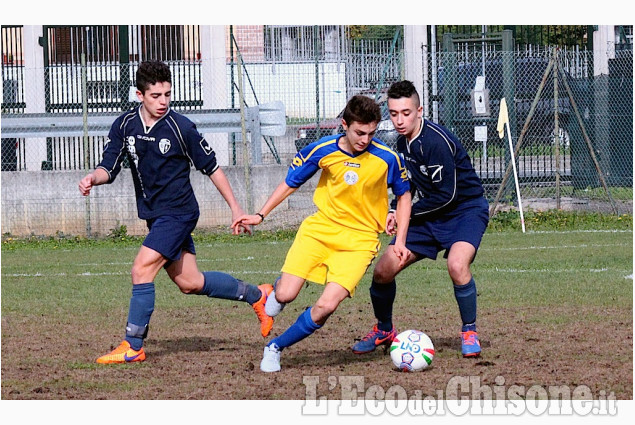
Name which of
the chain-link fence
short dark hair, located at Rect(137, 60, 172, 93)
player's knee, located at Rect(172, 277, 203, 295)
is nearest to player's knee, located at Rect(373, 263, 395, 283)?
player's knee, located at Rect(172, 277, 203, 295)

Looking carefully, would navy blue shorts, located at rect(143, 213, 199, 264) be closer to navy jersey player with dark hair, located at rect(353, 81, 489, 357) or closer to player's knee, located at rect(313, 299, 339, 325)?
player's knee, located at rect(313, 299, 339, 325)

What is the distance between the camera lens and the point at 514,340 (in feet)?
24.0

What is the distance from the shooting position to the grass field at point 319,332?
6.00 meters

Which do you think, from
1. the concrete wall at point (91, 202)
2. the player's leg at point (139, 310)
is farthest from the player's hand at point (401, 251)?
the concrete wall at point (91, 202)

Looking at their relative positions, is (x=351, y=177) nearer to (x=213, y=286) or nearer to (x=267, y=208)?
(x=267, y=208)

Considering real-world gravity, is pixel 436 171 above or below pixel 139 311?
above

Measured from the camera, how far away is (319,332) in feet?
26.0

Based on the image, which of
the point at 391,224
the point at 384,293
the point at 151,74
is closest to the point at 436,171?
the point at 391,224

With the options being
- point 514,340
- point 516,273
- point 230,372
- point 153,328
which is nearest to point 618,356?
point 514,340

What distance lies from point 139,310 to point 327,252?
1296 mm

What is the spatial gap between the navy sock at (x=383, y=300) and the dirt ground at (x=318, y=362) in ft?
0.67
